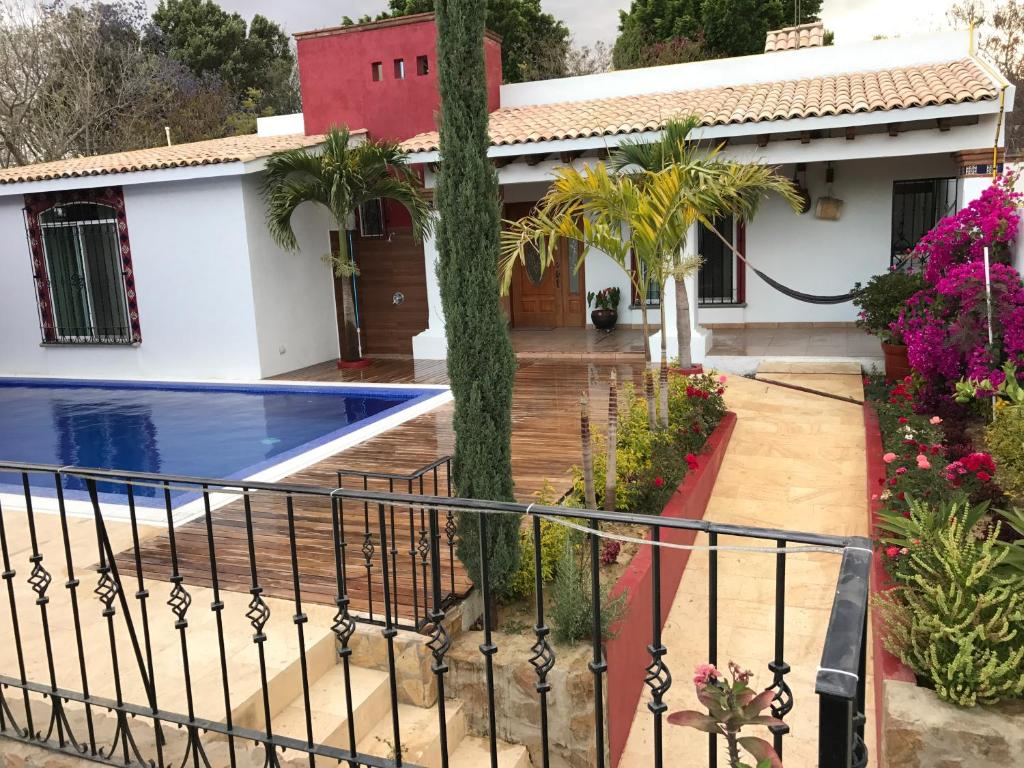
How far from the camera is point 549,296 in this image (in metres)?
14.8

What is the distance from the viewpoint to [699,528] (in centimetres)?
196

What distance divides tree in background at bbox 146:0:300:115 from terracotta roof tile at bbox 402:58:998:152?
1889 cm

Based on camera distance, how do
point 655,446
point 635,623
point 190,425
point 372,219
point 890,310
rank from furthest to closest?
point 372,219 → point 190,425 → point 890,310 → point 655,446 → point 635,623

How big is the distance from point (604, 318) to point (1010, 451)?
9113mm

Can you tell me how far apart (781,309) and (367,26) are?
8196mm

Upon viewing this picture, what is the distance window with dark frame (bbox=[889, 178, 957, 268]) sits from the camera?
40.8 ft

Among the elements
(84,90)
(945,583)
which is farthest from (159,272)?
(84,90)

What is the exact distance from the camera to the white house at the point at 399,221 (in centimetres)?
1152

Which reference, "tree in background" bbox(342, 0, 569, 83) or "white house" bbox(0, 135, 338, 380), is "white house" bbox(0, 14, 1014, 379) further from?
"tree in background" bbox(342, 0, 569, 83)

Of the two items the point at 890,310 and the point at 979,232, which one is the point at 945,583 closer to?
the point at 979,232

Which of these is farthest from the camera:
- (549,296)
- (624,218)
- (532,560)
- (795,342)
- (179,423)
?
(549,296)

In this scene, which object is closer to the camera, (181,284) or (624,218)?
(624,218)

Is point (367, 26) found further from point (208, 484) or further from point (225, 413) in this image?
point (208, 484)

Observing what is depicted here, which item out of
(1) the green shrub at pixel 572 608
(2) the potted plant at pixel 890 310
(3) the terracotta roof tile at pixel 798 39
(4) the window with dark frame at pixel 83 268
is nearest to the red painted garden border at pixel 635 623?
(1) the green shrub at pixel 572 608
